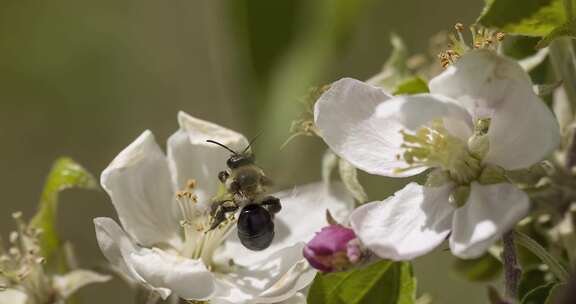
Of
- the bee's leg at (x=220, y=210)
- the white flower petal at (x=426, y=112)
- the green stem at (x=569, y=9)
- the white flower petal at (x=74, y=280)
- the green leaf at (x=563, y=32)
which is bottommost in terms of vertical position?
the white flower petal at (x=74, y=280)

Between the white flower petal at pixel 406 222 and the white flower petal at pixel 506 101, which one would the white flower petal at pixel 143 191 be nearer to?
the white flower petal at pixel 406 222

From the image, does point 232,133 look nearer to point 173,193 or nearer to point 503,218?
point 173,193

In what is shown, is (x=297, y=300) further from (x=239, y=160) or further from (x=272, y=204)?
(x=239, y=160)

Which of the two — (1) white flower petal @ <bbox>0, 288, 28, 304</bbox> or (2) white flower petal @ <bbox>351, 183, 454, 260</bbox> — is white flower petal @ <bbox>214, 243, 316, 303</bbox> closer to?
(2) white flower petal @ <bbox>351, 183, 454, 260</bbox>

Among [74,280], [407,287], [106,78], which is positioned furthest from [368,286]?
[106,78]

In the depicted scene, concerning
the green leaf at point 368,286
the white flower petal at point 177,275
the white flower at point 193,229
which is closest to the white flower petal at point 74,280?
the white flower at point 193,229

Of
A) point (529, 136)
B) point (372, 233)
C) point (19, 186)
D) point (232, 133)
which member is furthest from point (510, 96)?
point (19, 186)
